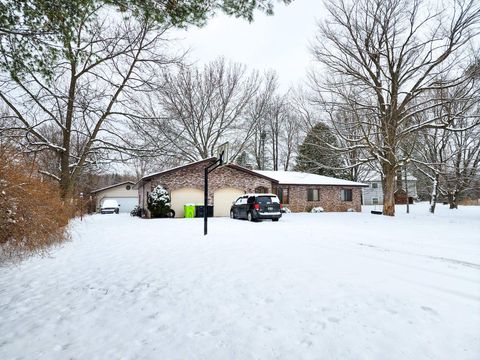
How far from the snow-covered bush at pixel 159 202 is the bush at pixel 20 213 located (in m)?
12.3

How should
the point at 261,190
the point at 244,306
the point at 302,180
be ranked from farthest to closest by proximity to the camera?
the point at 302,180
the point at 261,190
the point at 244,306

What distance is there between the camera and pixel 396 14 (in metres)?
17.2

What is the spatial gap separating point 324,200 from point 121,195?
23.9m

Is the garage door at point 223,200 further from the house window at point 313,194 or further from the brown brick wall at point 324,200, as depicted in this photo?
the house window at point 313,194

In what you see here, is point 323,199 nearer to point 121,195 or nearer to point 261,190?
point 261,190

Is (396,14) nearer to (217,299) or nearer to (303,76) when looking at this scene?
(303,76)

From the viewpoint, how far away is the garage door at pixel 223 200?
22.1 meters

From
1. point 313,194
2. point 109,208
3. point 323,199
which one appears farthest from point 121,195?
point 323,199

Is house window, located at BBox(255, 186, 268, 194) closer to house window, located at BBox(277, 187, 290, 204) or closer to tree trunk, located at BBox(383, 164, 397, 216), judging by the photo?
house window, located at BBox(277, 187, 290, 204)

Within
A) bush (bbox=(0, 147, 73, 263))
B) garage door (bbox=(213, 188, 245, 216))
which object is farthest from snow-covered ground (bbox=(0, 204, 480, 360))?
garage door (bbox=(213, 188, 245, 216))

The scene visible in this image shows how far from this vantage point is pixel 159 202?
19906 mm

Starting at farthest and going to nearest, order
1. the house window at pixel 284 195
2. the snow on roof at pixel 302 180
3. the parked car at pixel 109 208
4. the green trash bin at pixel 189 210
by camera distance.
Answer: the parked car at pixel 109 208, the snow on roof at pixel 302 180, the house window at pixel 284 195, the green trash bin at pixel 189 210

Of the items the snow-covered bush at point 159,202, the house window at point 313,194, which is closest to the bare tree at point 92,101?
the snow-covered bush at point 159,202

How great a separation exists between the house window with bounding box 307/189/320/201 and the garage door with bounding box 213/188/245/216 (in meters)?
7.72
